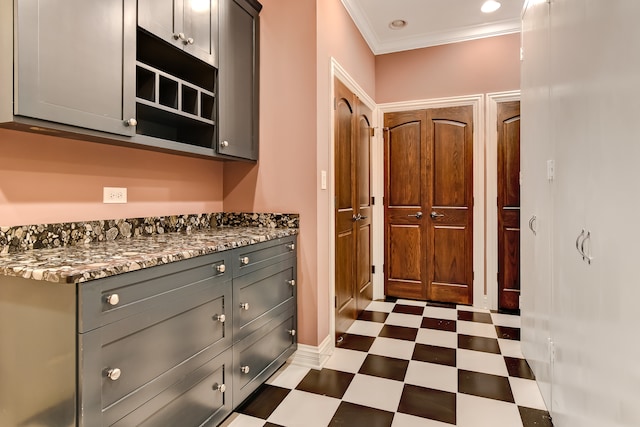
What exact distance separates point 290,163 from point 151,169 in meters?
0.86

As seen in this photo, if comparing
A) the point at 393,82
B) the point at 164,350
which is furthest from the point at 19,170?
the point at 393,82

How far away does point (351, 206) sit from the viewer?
3129mm

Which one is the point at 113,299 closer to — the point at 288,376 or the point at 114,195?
the point at 114,195

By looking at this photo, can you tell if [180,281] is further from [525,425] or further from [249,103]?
[525,425]

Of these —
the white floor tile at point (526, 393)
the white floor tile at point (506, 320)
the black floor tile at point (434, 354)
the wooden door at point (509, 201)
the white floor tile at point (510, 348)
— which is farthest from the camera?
the wooden door at point (509, 201)

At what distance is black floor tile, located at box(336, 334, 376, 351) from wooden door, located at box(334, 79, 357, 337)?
2.7 inches

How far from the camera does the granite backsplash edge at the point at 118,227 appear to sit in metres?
1.49

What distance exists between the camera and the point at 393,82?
12.8ft

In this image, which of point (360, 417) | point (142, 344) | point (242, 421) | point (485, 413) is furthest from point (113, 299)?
point (485, 413)

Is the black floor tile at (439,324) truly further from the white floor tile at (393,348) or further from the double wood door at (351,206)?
the double wood door at (351,206)

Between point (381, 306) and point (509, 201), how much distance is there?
1.63 m

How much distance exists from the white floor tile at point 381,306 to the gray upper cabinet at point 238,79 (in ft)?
6.62

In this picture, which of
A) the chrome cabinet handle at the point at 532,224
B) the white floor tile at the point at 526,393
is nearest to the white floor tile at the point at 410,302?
the white floor tile at the point at 526,393

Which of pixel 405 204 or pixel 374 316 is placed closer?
pixel 374 316
